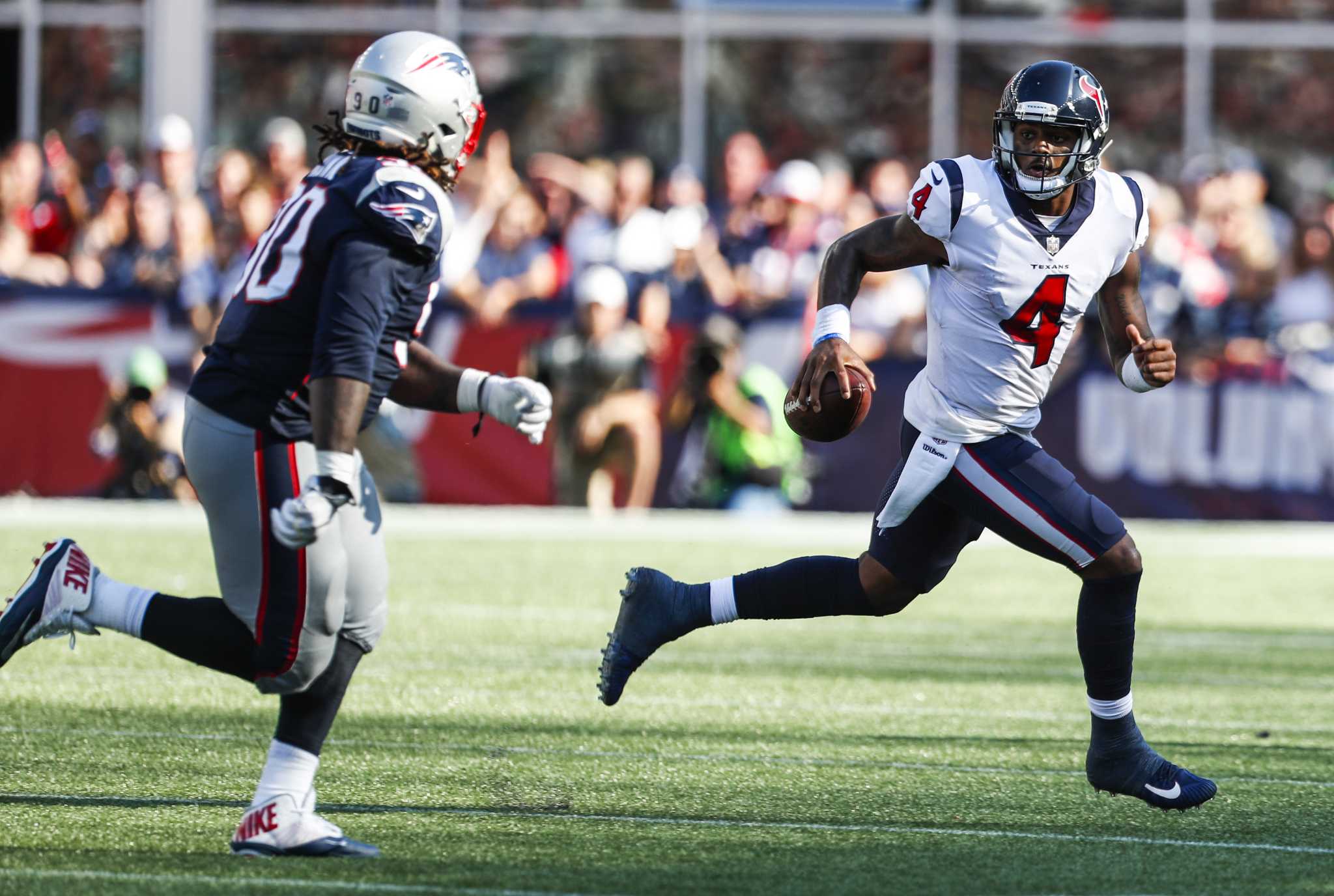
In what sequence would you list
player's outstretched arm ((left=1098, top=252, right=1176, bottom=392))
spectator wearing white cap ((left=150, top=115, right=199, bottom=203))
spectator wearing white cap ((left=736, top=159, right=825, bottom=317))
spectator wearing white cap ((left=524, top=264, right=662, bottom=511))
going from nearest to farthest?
player's outstretched arm ((left=1098, top=252, right=1176, bottom=392)) → spectator wearing white cap ((left=524, top=264, right=662, bottom=511)) → spectator wearing white cap ((left=736, top=159, right=825, bottom=317)) → spectator wearing white cap ((left=150, top=115, right=199, bottom=203))

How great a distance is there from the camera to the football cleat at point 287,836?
15.2ft

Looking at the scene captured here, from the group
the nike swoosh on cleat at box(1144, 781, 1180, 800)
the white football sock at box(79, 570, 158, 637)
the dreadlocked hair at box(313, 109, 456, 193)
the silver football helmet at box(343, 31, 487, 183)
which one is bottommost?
the nike swoosh on cleat at box(1144, 781, 1180, 800)

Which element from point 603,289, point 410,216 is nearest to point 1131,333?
point 410,216

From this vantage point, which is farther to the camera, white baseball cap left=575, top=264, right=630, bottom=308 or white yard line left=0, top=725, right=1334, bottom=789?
white baseball cap left=575, top=264, right=630, bottom=308

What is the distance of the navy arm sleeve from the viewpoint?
178 inches

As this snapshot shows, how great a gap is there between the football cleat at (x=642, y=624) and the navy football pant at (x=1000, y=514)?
577 mm

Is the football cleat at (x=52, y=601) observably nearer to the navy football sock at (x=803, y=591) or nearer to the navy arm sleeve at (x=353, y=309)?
the navy arm sleeve at (x=353, y=309)

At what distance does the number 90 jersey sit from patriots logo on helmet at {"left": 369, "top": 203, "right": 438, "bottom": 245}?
1553 mm

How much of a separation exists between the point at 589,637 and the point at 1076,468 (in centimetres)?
590

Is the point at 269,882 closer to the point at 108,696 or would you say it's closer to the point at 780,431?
the point at 108,696

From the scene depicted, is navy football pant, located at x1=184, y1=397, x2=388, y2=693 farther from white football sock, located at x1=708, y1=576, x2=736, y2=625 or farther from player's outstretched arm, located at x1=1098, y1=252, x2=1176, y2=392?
player's outstretched arm, located at x1=1098, y1=252, x2=1176, y2=392

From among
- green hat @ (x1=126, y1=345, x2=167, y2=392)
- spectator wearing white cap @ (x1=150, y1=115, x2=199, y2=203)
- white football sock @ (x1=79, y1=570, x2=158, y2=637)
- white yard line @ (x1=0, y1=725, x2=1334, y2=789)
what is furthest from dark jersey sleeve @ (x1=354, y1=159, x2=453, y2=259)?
spectator wearing white cap @ (x1=150, y1=115, x2=199, y2=203)

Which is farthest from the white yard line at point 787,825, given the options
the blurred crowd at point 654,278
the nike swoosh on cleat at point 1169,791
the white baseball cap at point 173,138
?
the white baseball cap at point 173,138

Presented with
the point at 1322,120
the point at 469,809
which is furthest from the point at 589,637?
the point at 1322,120
